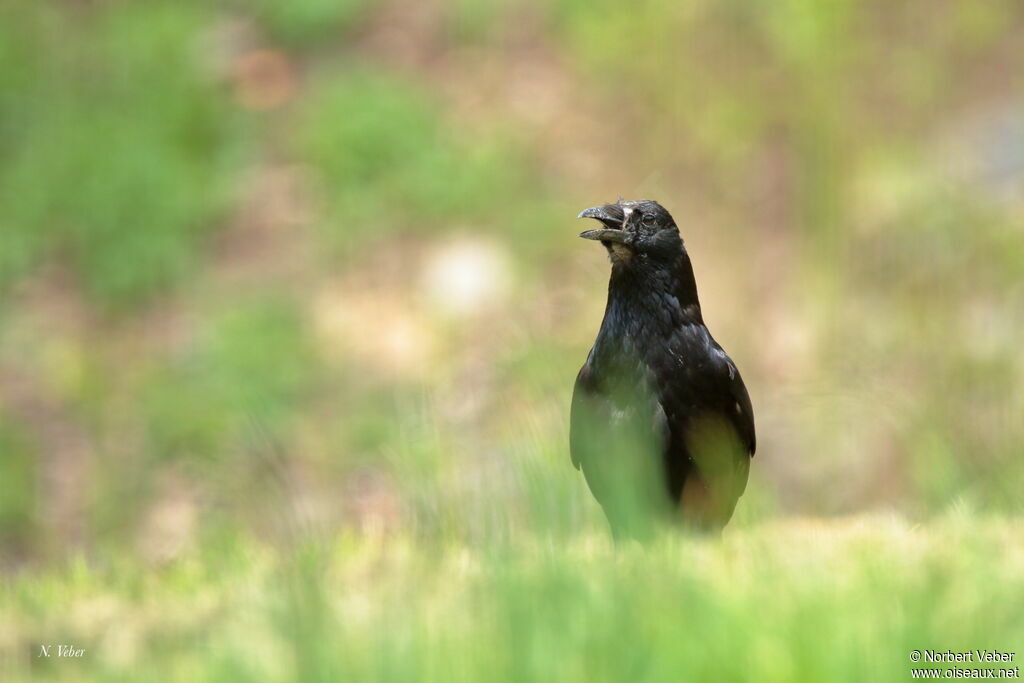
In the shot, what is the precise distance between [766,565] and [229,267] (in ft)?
23.1

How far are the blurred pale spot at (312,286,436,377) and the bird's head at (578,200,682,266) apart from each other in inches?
158

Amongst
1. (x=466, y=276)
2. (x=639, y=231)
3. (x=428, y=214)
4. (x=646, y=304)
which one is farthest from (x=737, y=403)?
(x=428, y=214)

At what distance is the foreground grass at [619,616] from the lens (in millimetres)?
2816

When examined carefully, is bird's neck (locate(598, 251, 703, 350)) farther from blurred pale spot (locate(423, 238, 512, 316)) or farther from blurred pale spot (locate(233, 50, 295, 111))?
blurred pale spot (locate(233, 50, 295, 111))

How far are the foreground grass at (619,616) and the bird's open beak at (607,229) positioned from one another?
143 centimetres

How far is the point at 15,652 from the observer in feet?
14.6

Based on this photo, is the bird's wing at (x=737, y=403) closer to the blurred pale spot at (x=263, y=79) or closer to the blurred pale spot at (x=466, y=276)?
the blurred pale spot at (x=466, y=276)

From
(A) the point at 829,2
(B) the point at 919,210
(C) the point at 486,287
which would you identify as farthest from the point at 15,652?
(A) the point at 829,2

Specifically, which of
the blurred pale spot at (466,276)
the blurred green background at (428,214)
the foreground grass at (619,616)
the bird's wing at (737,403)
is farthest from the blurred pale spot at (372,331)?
the foreground grass at (619,616)

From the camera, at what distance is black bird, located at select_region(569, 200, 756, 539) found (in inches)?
191

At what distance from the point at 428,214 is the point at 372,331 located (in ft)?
3.39

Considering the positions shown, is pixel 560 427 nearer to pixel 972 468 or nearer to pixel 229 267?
pixel 972 468

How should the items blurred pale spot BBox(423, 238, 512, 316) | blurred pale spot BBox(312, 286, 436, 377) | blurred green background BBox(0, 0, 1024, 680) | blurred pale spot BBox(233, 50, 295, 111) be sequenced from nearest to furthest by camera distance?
1. blurred green background BBox(0, 0, 1024, 680)
2. blurred pale spot BBox(312, 286, 436, 377)
3. blurred pale spot BBox(423, 238, 512, 316)
4. blurred pale spot BBox(233, 50, 295, 111)

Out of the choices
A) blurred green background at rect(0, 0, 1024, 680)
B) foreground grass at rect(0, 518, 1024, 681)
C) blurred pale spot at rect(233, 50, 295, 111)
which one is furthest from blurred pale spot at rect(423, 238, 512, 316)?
foreground grass at rect(0, 518, 1024, 681)
